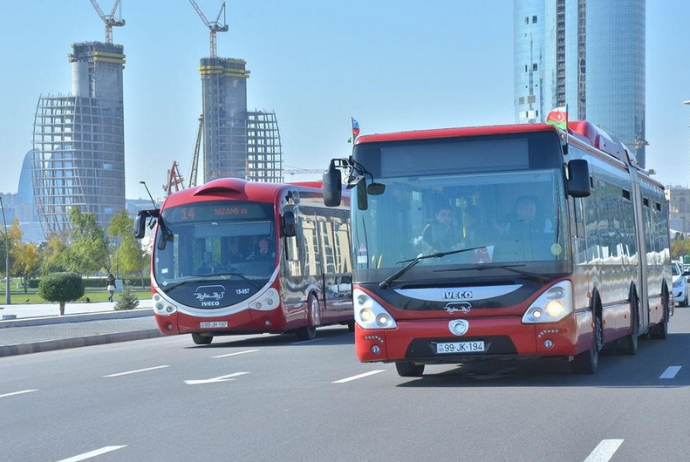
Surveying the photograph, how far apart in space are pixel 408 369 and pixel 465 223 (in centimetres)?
237

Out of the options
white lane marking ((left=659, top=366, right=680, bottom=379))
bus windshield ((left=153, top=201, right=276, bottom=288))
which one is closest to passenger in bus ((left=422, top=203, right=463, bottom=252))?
white lane marking ((left=659, top=366, right=680, bottom=379))

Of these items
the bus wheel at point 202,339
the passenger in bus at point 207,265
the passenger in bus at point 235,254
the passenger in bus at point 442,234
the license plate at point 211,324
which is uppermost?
the passenger in bus at point 442,234

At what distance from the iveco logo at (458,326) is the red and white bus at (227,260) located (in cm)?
1113

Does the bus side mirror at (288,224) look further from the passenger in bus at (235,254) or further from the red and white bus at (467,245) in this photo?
the red and white bus at (467,245)

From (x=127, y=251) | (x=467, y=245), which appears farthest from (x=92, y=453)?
(x=127, y=251)

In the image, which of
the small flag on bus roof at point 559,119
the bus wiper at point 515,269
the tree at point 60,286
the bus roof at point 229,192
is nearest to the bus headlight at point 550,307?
the bus wiper at point 515,269

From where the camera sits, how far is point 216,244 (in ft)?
81.1

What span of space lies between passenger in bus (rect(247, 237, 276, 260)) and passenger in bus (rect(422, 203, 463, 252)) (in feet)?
37.1

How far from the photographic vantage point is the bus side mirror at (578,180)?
44.0 feet

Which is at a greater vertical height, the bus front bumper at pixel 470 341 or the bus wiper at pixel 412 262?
the bus wiper at pixel 412 262

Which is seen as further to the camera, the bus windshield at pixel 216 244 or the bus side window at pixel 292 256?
the bus side window at pixel 292 256

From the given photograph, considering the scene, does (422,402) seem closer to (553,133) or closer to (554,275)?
(554,275)

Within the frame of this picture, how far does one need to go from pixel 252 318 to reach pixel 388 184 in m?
11.0

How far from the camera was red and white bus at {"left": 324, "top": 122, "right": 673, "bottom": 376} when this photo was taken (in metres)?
13.4
